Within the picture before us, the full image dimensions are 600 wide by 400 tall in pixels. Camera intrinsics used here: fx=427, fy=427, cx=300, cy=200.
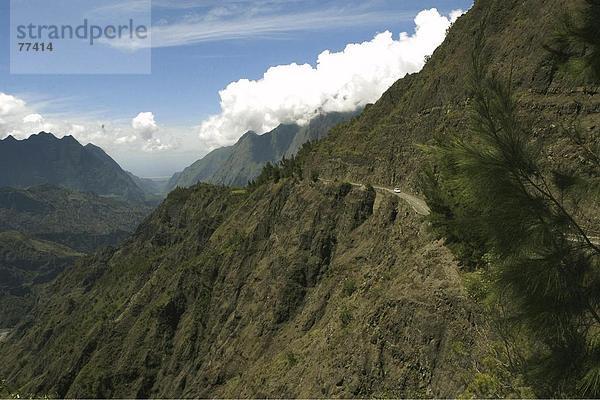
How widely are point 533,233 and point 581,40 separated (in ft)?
11.7


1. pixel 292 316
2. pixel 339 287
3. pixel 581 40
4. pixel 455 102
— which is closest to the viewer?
pixel 581 40

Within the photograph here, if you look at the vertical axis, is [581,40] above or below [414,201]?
above

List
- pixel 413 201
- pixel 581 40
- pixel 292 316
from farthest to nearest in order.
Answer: pixel 292 316 → pixel 413 201 → pixel 581 40

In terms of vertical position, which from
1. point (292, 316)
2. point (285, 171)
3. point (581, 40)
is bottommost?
point (292, 316)

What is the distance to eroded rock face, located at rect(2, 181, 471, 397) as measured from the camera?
65.9 ft

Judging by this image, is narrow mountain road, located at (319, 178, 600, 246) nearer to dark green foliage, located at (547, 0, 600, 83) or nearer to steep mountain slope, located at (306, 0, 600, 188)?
steep mountain slope, located at (306, 0, 600, 188)

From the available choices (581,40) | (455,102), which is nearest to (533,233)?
(581,40)

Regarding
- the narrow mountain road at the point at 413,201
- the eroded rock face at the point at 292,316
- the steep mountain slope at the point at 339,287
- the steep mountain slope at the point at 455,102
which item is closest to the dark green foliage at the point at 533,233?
the steep mountain slope at the point at 339,287

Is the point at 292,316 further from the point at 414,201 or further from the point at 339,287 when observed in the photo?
the point at 414,201

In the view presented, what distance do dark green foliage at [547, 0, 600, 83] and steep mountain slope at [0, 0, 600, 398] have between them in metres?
0.72

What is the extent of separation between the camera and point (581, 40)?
7055mm

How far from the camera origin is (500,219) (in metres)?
6.13

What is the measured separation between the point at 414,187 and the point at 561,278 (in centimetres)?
3503

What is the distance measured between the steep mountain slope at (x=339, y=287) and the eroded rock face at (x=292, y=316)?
0.45 feet
